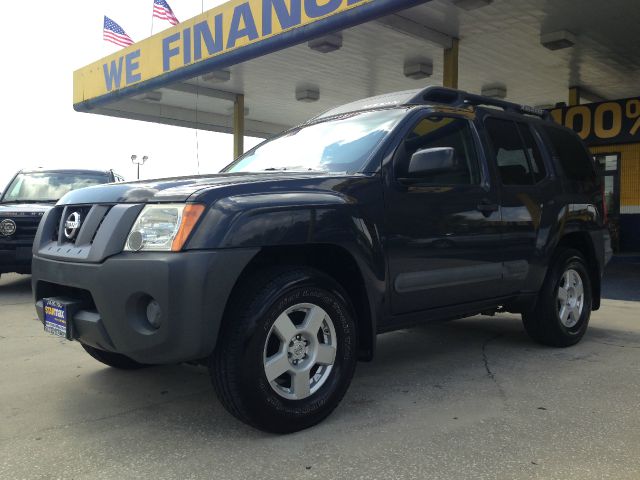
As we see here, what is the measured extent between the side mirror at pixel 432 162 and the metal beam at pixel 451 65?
838cm

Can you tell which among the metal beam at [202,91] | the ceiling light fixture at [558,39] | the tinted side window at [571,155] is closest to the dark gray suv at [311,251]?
the tinted side window at [571,155]

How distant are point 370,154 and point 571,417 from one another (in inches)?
74.5

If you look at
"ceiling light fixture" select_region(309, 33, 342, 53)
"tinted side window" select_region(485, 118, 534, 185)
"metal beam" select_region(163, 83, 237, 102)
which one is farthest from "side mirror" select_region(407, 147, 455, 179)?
"metal beam" select_region(163, 83, 237, 102)

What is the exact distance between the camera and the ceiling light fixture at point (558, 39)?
1101 cm

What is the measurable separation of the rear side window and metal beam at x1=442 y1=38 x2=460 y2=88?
694 cm

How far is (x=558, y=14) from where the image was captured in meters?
10.2

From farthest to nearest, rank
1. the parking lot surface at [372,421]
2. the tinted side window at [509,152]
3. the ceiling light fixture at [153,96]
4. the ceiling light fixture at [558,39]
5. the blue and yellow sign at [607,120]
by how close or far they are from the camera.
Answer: the ceiling light fixture at [153,96] < the blue and yellow sign at [607,120] < the ceiling light fixture at [558,39] < the tinted side window at [509,152] < the parking lot surface at [372,421]

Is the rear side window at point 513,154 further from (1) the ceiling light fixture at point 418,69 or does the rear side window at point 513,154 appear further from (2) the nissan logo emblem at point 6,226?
(1) the ceiling light fixture at point 418,69

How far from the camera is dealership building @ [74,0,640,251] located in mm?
10078

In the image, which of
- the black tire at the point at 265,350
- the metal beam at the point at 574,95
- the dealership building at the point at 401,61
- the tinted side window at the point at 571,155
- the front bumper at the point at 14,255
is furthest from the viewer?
the metal beam at the point at 574,95

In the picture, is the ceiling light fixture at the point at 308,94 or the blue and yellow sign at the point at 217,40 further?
the ceiling light fixture at the point at 308,94

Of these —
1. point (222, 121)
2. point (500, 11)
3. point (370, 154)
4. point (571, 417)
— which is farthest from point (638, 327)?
point (222, 121)

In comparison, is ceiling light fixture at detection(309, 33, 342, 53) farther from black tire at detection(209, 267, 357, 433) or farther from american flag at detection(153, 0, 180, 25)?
black tire at detection(209, 267, 357, 433)

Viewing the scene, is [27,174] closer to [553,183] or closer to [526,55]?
[553,183]
